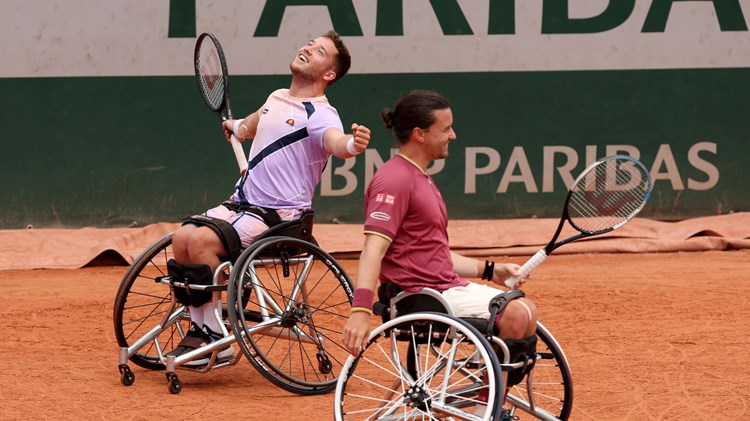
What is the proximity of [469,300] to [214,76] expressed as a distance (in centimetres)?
276

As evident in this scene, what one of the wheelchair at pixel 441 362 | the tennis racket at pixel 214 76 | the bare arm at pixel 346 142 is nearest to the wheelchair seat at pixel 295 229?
the bare arm at pixel 346 142

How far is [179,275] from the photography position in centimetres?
552

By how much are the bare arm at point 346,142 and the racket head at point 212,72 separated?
932mm

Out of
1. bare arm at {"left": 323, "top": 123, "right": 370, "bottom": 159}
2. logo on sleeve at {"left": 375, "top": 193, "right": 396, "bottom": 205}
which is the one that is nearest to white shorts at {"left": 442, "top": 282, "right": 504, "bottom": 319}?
logo on sleeve at {"left": 375, "top": 193, "right": 396, "bottom": 205}

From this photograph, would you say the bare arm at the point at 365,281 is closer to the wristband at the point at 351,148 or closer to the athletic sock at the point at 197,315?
the wristband at the point at 351,148

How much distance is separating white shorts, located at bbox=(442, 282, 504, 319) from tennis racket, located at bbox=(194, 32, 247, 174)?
211cm

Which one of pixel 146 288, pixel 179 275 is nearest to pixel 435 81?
pixel 146 288

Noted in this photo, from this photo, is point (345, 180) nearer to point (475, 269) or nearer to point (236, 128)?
point (236, 128)

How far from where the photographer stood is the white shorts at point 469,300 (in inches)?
168

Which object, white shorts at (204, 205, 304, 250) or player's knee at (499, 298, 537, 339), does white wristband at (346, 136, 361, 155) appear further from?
player's knee at (499, 298, 537, 339)

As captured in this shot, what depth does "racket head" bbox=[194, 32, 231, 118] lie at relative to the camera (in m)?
6.34

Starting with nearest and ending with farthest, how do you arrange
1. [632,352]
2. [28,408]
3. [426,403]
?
[426,403] < [28,408] < [632,352]

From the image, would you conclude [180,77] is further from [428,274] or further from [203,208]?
[428,274]

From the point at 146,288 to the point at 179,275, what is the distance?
266 cm
